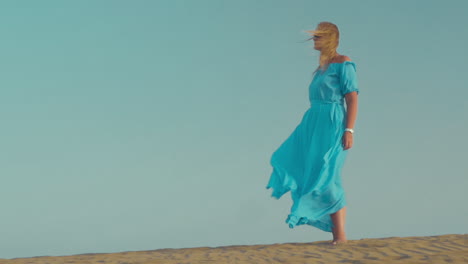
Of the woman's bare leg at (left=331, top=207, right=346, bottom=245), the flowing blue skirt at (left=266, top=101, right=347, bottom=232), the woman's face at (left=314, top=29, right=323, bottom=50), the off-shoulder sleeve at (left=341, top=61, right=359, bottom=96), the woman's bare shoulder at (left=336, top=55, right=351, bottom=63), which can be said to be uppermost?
the woman's face at (left=314, top=29, right=323, bottom=50)

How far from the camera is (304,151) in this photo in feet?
27.3

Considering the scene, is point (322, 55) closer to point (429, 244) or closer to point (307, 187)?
point (307, 187)

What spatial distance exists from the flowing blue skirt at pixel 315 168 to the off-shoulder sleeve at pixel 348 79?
0.25m

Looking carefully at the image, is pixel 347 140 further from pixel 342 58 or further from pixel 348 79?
pixel 342 58

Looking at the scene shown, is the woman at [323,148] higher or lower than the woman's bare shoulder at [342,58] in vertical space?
lower

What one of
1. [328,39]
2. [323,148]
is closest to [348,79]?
[328,39]

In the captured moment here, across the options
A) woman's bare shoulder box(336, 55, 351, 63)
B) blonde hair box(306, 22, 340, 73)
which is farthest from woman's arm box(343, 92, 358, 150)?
blonde hair box(306, 22, 340, 73)

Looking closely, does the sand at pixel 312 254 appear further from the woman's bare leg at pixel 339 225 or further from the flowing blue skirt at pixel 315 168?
the flowing blue skirt at pixel 315 168

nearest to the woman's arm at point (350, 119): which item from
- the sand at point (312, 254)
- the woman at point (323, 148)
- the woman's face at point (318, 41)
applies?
the woman at point (323, 148)

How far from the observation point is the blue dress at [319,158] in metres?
7.97

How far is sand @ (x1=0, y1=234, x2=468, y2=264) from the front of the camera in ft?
22.2

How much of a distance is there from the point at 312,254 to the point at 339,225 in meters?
0.96

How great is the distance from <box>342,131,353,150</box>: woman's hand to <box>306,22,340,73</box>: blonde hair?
0.87 metres

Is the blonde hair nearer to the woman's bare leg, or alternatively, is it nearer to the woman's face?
the woman's face
